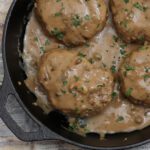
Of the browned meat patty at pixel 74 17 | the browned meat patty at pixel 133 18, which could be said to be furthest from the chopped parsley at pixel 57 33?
the browned meat patty at pixel 133 18

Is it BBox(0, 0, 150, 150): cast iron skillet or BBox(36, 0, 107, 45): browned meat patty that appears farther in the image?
BBox(36, 0, 107, 45): browned meat patty

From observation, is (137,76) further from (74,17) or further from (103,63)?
(74,17)

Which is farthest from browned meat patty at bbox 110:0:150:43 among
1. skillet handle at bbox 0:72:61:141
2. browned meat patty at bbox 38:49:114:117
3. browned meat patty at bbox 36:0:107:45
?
skillet handle at bbox 0:72:61:141

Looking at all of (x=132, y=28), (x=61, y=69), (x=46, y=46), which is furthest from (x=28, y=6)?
(x=132, y=28)

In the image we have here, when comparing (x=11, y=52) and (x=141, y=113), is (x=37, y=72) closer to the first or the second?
(x=11, y=52)

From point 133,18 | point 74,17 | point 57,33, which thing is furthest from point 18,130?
point 133,18

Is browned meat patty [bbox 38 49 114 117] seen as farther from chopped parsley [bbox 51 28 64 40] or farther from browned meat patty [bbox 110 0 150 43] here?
browned meat patty [bbox 110 0 150 43]
